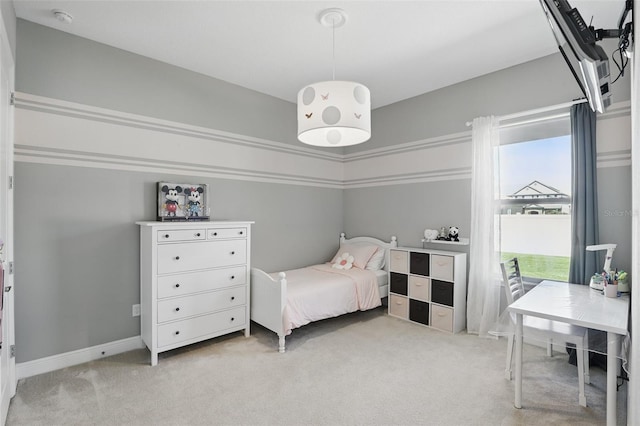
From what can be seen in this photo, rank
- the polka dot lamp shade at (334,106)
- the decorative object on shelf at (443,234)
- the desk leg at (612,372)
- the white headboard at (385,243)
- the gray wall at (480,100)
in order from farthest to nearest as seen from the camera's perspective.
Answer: the white headboard at (385,243), the decorative object on shelf at (443,234), the gray wall at (480,100), the polka dot lamp shade at (334,106), the desk leg at (612,372)

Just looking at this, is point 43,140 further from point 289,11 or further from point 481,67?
point 481,67

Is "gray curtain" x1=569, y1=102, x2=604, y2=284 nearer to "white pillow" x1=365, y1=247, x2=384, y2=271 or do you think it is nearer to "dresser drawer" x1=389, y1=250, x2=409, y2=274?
"dresser drawer" x1=389, y1=250, x2=409, y2=274

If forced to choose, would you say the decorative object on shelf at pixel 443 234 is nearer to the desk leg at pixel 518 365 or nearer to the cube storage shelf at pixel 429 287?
the cube storage shelf at pixel 429 287

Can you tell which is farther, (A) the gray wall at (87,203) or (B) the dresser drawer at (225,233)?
(B) the dresser drawer at (225,233)

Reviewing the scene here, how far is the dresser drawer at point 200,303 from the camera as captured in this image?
279 centimetres

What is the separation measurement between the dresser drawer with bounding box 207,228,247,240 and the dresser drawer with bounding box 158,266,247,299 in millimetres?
309

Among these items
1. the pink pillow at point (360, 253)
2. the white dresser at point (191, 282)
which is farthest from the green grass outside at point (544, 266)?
the white dresser at point (191, 282)

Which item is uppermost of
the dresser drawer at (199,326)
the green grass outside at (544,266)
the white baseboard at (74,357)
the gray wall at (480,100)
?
the gray wall at (480,100)

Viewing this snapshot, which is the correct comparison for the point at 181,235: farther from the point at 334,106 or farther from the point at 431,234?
the point at 431,234

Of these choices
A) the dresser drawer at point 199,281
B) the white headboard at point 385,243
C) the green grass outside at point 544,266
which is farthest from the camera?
the white headboard at point 385,243

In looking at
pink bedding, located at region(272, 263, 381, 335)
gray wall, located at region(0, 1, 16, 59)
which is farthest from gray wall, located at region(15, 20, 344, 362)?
pink bedding, located at region(272, 263, 381, 335)

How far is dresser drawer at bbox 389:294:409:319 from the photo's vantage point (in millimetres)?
3839

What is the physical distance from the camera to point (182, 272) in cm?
287

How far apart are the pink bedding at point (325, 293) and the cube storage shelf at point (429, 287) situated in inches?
11.8
